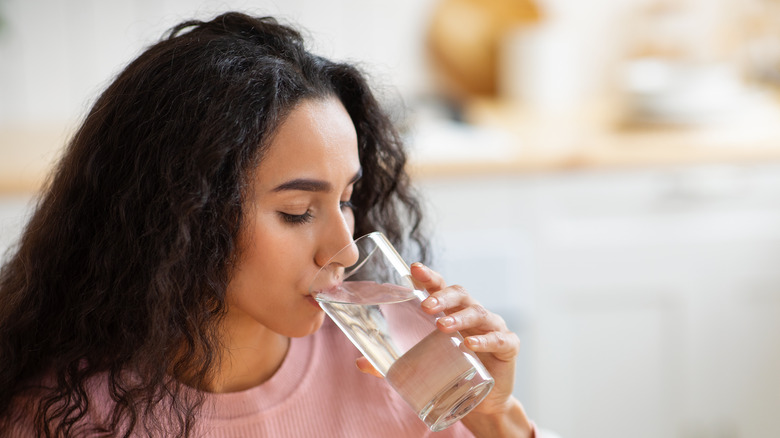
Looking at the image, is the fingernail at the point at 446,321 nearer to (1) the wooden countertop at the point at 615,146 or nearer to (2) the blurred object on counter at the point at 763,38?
(1) the wooden countertop at the point at 615,146

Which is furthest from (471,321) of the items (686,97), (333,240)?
(686,97)

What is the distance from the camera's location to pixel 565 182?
81.7 inches

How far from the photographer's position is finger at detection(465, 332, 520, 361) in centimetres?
86

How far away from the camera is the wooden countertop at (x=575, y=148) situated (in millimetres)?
2010

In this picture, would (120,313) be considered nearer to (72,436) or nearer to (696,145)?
(72,436)

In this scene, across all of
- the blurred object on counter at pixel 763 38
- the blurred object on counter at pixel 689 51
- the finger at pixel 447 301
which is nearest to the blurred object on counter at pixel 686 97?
the blurred object on counter at pixel 689 51

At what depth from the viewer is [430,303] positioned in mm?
835

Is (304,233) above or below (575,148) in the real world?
above

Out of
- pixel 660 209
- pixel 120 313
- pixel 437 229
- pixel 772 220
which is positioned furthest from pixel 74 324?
pixel 772 220

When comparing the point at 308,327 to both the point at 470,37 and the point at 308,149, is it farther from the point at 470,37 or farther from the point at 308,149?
the point at 470,37

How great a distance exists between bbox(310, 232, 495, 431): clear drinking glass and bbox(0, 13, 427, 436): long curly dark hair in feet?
0.42

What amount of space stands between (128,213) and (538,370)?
1490 millimetres

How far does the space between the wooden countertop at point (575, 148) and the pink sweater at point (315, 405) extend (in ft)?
2.75

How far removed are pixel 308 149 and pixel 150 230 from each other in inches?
6.8
